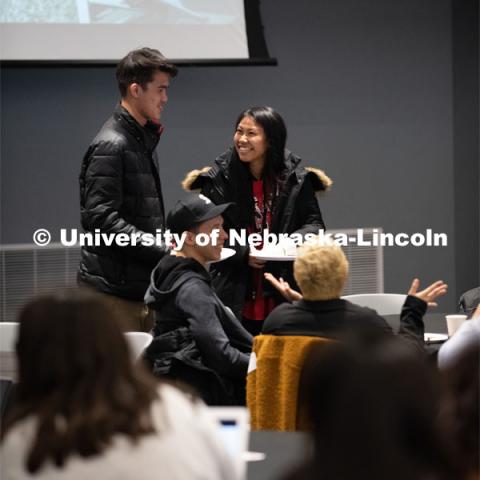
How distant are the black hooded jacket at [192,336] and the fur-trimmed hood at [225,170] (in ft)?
3.64

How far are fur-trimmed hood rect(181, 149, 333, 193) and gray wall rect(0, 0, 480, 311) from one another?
1988 mm

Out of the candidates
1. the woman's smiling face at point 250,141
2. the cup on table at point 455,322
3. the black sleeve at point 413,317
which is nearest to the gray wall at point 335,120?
the woman's smiling face at point 250,141

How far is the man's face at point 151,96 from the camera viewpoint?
13.6 ft

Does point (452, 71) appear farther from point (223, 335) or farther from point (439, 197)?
point (223, 335)

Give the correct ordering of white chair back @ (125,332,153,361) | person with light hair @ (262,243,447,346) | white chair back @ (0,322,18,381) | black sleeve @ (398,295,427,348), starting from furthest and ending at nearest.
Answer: white chair back @ (0,322,18,381)
white chair back @ (125,332,153,361)
black sleeve @ (398,295,427,348)
person with light hair @ (262,243,447,346)

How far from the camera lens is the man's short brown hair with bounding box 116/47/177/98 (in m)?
4.11

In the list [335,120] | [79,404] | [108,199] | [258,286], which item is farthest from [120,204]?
[335,120]

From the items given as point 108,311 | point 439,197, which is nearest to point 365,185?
point 439,197

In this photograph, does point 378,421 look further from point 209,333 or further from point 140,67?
point 140,67

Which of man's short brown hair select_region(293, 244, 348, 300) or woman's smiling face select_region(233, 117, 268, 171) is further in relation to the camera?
woman's smiling face select_region(233, 117, 268, 171)

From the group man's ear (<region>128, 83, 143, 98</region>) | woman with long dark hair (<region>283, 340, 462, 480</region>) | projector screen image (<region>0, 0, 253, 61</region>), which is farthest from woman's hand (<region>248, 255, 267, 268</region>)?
woman with long dark hair (<region>283, 340, 462, 480</region>)

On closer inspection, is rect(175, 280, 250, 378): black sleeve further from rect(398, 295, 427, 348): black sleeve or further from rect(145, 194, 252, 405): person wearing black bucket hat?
rect(398, 295, 427, 348): black sleeve

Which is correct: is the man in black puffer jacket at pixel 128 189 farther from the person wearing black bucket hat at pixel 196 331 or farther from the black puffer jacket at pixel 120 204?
the person wearing black bucket hat at pixel 196 331

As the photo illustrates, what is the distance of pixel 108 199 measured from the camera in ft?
13.3
